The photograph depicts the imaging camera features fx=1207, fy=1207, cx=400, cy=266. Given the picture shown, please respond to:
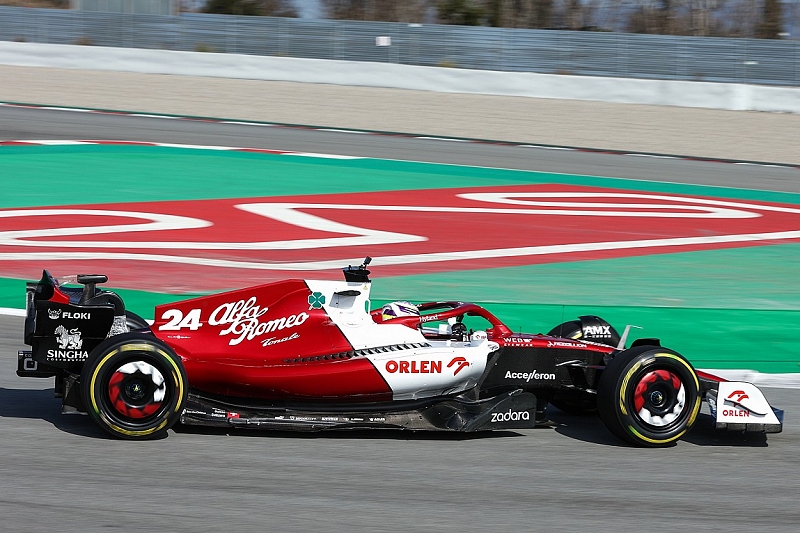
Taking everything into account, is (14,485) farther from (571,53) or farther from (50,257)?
(571,53)

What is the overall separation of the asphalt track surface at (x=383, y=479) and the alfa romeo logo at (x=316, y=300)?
2.21 feet

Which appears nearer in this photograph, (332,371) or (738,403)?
(332,371)

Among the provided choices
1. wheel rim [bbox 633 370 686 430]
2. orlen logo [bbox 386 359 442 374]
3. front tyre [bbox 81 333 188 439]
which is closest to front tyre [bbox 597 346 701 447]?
wheel rim [bbox 633 370 686 430]

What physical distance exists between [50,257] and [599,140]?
45.1ft

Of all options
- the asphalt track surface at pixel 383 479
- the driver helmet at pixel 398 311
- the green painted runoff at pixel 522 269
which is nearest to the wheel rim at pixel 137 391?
the asphalt track surface at pixel 383 479

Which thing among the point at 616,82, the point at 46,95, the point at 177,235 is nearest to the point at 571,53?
the point at 616,82

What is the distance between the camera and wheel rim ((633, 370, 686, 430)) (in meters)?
6.07

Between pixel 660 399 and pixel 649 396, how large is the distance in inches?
3.2

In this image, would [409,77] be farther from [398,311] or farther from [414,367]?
[414,367]

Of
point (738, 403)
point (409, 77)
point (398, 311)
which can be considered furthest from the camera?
point (409, 77)

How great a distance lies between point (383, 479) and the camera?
5.45 meters

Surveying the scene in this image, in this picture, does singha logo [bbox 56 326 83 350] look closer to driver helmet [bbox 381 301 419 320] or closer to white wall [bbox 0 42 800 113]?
driver helmet [bbox 381 301 419 320]

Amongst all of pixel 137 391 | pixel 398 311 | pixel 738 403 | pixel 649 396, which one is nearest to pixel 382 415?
pixel 398 311

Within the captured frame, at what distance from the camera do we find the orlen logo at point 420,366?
239 inches
